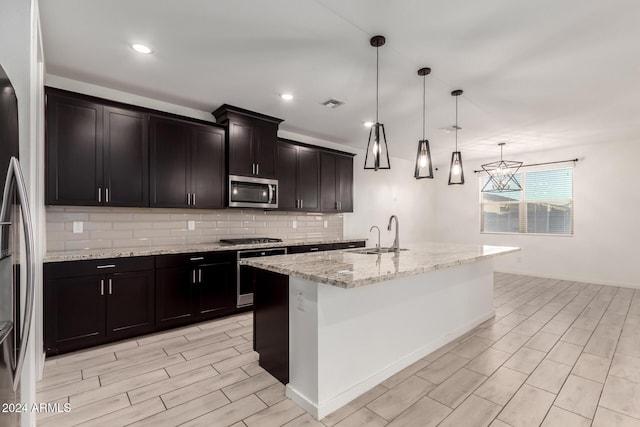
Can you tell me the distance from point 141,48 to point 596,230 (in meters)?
7.44

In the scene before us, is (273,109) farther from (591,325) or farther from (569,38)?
(591,325)

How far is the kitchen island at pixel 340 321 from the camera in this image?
1885 millimetres

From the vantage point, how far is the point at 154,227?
357cm

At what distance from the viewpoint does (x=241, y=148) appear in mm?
3918

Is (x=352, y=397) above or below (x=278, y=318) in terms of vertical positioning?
below

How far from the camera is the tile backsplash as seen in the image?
9.93 feet

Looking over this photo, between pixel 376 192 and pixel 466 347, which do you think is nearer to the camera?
pixel 466 347

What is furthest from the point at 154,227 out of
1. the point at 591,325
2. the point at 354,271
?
the point at 591,325

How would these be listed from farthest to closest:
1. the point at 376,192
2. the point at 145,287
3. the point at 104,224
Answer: the point at 376,192 → the point at 104,224 → the point at 145,287

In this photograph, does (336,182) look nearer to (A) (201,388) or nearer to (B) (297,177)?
(B) (297,177)

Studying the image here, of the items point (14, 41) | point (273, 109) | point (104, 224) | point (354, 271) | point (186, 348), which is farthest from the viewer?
point (273, 109)

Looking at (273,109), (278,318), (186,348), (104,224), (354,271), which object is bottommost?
(186,348)

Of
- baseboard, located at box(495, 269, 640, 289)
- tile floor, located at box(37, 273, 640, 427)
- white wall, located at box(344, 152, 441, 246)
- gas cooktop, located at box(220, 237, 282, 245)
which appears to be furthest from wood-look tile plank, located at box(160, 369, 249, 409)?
baseboard, located at box(495, 269, 640, 289)

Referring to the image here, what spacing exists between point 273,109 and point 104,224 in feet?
7.70
